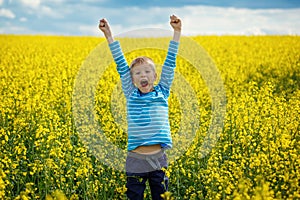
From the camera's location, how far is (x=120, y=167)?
18.0 feet

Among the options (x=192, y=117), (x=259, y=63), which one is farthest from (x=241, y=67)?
(x=192, y=117)

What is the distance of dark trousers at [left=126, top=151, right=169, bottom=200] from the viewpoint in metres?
4.34

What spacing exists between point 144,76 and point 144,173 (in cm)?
89

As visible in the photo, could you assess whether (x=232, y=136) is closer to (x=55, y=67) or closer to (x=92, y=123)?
(x=92, y=123)

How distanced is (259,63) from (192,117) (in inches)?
280

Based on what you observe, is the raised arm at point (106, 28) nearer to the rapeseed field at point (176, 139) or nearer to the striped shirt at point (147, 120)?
the striped shirt at point (147, 120)

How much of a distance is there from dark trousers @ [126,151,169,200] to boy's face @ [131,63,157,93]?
624 mm

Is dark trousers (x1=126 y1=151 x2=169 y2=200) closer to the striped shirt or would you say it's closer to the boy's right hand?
the striped shirt

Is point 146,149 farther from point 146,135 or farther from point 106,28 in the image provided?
point 106,28

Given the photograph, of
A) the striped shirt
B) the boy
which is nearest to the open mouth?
the boy

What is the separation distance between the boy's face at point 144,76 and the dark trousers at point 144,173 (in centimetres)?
62

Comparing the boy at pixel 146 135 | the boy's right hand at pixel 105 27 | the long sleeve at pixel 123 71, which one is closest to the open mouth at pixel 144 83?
the boy at pixel 146 135

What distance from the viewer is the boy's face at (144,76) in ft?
14.5

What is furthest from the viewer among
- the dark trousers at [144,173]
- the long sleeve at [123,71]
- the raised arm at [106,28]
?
the raised arm at [106,28]
